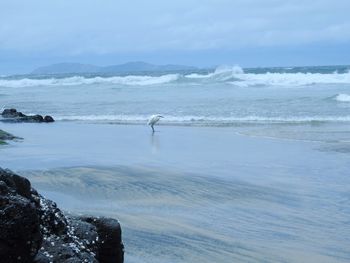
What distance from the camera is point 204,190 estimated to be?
955 centimetres

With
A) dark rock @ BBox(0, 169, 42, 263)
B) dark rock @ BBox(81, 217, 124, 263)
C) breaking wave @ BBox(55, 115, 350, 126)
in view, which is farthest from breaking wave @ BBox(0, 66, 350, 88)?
dark rock @ BBox(0, 169, 42, 263)

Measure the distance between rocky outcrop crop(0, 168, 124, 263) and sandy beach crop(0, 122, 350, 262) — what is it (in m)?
1.08

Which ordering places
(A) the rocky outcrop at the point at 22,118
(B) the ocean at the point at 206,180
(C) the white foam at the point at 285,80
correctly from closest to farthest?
1. (B) the ocean at the point at 206,180
2. (A) the rocky outcrop at the point at 22,118
3. (C) the white foam at the point at 285,80

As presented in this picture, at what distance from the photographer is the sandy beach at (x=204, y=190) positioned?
6.58m

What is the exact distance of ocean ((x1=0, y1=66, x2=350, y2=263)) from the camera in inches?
263

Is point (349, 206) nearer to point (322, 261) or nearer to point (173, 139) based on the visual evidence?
point (322, 261)

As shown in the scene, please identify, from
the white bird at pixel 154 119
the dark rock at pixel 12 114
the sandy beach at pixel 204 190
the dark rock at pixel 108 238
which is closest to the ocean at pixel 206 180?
the sandy beach at pixel 204 190

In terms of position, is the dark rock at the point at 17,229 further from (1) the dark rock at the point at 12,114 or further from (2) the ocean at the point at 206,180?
(1) the dark rock at the point at 12,114

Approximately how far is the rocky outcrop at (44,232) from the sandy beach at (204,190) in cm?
108

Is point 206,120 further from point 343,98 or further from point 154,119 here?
point 343,98

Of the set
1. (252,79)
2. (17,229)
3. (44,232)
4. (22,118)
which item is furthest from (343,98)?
(17,229)

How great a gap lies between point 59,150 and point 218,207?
6.68 metres

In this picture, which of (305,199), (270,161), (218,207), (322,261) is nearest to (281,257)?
(322,261)

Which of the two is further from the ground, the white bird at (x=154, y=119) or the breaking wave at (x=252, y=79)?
the breaking wave at (x=252, y=79)
